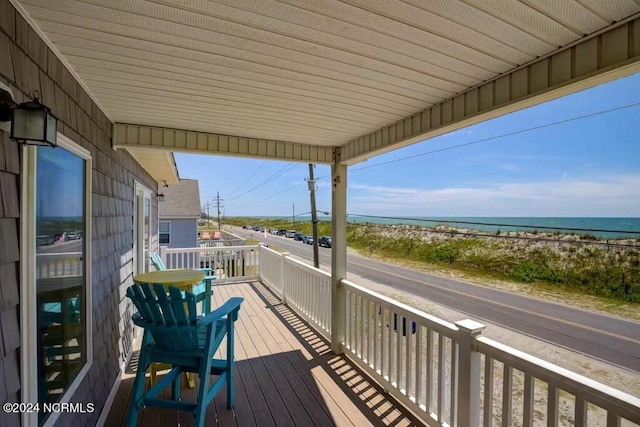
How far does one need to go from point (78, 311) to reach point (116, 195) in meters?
1.42

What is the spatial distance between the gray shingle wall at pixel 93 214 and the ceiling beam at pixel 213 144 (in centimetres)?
21

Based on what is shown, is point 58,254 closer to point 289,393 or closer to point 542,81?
point 289,393

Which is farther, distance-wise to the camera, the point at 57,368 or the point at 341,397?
the point at 341,397

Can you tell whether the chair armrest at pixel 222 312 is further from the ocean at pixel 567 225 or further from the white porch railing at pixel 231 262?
the white porch railing at pixel 231 262

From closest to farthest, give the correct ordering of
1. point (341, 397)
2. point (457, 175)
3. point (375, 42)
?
point (375, 42), point (341, 397), point (457, 175)

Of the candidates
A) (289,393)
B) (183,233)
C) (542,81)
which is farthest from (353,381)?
(183,233)

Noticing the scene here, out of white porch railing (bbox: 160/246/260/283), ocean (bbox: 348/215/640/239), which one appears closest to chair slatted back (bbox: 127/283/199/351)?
ocean (bbox: 348/215/640/239)

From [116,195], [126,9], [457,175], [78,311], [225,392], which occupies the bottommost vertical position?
[225,392]

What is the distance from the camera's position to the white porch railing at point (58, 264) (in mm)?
1357

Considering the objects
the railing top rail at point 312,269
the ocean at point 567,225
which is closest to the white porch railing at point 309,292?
the railing top rail at point 312,269

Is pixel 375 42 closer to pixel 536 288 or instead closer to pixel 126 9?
pixel 126 9

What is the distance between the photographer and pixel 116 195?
9.48 feet

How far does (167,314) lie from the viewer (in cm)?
208

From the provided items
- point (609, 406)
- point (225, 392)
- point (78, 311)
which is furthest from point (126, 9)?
point (225, 392)
